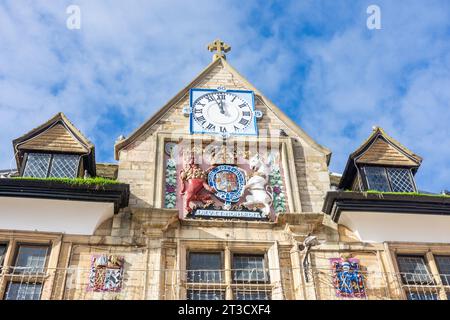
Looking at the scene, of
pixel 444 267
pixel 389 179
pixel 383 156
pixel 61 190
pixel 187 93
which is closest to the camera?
pixel 61 190

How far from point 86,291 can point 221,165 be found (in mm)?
4284

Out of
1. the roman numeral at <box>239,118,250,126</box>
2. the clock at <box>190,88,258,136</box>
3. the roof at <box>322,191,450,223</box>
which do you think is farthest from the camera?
the roman numeral at <box>239,118,250,126</box>

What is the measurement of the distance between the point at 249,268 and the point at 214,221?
1196 mm

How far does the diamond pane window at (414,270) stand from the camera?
13531 mm

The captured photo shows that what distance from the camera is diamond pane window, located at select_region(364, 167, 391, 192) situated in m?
15.1

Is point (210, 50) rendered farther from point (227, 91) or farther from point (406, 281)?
point (406, 281)

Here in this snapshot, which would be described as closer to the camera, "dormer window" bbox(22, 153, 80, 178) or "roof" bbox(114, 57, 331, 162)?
"dormer window" bbox(22, 153, 80, 178)

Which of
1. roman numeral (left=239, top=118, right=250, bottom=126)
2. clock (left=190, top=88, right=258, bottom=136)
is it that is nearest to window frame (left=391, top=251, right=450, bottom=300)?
clock (left=190, top=88, right=258, bottom=136)

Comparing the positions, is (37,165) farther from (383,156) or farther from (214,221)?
(383,156)

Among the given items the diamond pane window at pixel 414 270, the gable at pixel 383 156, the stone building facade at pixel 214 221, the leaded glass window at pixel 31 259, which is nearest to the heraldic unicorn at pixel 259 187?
the stone building facade at pixel 214 221

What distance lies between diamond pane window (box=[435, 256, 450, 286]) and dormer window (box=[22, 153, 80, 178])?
766cm

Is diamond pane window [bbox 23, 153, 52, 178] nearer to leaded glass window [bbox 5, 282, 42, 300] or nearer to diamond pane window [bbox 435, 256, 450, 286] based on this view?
leaded glass window [bbox 5, 282, 42, 300]

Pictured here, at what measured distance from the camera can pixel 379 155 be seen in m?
15.7

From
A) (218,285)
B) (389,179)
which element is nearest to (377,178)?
(389,179)
